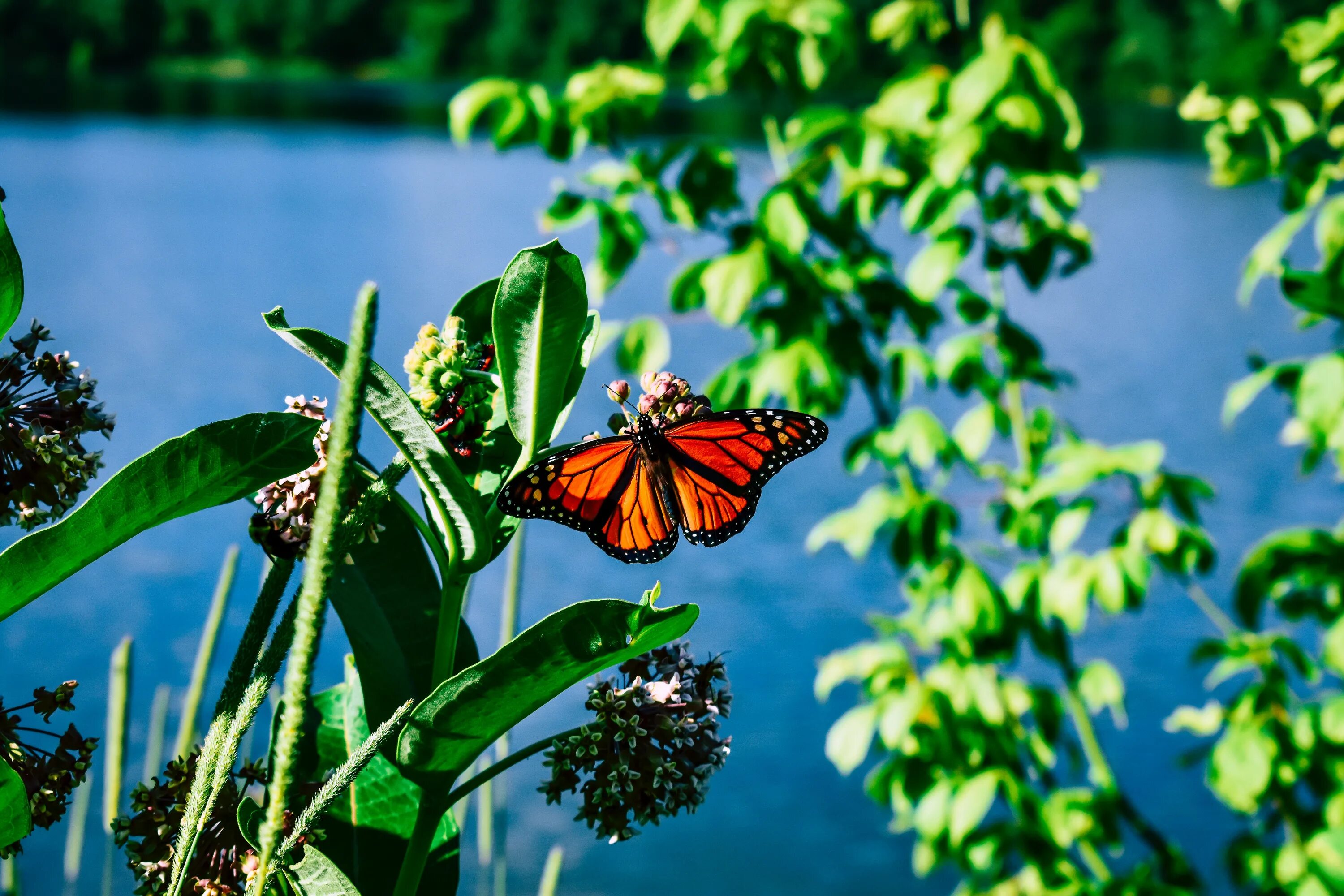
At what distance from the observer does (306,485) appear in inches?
13.7

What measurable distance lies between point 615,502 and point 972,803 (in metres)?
1.26

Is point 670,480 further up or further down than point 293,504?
further up

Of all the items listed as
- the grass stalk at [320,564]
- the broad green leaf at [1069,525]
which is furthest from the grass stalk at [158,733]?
the broad green leaf at [1069,525]

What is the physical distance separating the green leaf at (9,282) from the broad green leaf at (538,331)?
0.46 feet

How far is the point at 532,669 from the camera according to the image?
12.5 inches

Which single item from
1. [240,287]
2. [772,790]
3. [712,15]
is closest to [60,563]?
[712,15]

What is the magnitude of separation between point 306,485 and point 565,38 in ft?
87.8

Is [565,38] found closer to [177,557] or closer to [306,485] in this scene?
[177,557]

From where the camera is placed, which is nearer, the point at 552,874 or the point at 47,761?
the point at 47,761

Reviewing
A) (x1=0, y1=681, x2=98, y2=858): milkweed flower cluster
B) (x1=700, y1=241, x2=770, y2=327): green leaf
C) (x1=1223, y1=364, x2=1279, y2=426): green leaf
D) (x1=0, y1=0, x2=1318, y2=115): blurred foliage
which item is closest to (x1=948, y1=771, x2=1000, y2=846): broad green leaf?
(x1=1223, y1=364, x2=1279, y2=426): green leaf

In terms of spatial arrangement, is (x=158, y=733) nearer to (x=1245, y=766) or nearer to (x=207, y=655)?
(x=207, y=655)

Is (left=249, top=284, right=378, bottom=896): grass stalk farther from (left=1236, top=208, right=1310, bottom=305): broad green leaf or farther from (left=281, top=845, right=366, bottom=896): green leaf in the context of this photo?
(left=1236, top=208, right=1310, bottom=305): broad green leaf

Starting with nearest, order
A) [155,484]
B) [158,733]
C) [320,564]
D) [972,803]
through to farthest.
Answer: [320,564] → [155,484] → [158,733] → [972,803]

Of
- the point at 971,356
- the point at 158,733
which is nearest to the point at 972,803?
the point at 971,356
